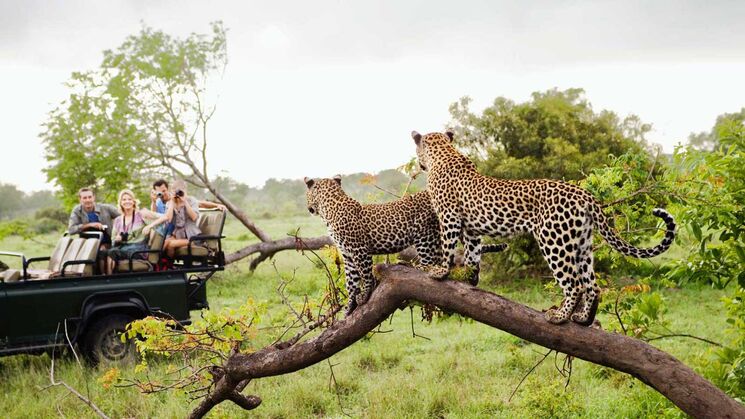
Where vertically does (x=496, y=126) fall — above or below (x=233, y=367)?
above

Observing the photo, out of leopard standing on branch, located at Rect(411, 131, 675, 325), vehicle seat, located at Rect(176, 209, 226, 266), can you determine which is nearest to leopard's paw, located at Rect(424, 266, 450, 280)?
leopard standing on branch, located at Rect(411, 131, 675, 325)

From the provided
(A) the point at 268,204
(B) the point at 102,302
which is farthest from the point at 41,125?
(A) the point at 268,204

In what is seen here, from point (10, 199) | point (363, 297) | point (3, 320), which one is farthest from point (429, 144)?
point (10, 199)

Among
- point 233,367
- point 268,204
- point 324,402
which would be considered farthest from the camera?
point 268,204

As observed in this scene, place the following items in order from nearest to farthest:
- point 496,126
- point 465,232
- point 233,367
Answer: point 465,232
point 233,367
point 496,126

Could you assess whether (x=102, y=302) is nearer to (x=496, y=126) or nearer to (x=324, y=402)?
(x=324, y=402)

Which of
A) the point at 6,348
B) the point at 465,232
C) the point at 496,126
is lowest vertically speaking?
the point at 6,348

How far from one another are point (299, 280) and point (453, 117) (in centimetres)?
482

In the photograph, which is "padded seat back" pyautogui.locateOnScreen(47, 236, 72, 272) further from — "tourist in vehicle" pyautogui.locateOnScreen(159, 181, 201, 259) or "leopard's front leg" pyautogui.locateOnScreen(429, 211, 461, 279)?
"leopard's front leg" pyautogui.locateOnScreen(429, 211, 461, 279)

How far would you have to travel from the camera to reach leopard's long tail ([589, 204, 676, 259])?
3484 millimetres

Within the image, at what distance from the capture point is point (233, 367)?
524cm

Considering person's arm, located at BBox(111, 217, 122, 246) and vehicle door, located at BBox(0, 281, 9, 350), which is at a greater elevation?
person's arm, located at BBox(111, 217, 122, 246)

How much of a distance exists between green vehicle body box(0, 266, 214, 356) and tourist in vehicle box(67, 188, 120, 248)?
947 mm

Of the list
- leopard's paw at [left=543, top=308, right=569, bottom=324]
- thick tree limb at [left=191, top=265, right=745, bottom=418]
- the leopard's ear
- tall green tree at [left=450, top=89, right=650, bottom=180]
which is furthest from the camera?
tall green tree at [left=450, top=89, right=650, bottom=180]
